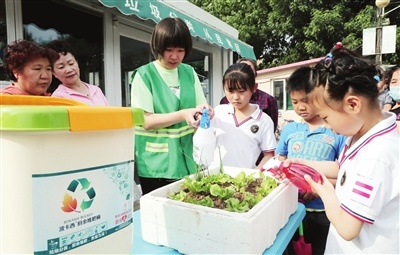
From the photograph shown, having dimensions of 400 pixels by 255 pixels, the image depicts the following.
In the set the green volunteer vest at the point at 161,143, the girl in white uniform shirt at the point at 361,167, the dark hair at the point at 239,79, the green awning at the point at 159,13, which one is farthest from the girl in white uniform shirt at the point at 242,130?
the green awning at the point at 159,13

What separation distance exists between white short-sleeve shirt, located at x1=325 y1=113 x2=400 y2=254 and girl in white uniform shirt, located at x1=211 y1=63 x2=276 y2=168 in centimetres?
77

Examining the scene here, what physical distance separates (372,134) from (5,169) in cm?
102

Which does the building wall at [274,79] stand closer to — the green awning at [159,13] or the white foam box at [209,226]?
the green awning at [159,13]

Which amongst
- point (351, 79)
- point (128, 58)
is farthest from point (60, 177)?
point (128, 58)

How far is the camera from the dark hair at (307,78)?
1.11 m

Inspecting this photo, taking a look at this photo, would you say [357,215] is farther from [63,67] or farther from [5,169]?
[63,67]

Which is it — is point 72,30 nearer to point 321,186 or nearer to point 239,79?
point 239,79

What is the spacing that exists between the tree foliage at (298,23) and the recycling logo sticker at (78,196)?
11187mm

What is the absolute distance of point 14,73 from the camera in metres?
1.56

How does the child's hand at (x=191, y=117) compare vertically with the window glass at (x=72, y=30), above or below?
below

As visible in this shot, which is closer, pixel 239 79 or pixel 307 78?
pixel 307 78

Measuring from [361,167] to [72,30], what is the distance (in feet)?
9.62

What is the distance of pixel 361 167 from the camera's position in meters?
0.91

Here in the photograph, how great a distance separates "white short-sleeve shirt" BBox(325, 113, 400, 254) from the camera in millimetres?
886
